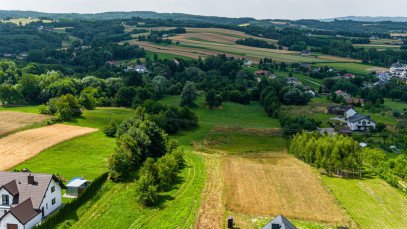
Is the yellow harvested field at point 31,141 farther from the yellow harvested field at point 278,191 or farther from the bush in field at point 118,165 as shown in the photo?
the yellow harvested field at point 278,191

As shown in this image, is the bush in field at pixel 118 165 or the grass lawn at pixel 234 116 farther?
the grass lawn at pixel 234 116

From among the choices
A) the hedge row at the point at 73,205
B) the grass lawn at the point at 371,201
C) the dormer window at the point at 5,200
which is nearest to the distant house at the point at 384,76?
the grass lawn at the point at 371,201

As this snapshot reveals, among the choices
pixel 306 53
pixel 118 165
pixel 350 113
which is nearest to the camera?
pixel 118 165

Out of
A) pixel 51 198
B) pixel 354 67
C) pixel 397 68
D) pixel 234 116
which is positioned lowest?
pixel 234 116

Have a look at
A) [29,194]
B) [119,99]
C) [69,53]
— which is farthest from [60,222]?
[69,53]

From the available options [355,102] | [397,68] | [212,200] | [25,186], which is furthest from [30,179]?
[397,68]

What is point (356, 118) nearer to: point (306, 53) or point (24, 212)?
point (24, 212)

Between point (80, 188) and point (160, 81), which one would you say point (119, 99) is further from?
point (80, 188)
